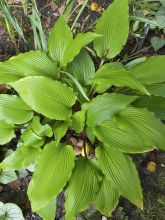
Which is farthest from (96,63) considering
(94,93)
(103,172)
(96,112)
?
(103,172)

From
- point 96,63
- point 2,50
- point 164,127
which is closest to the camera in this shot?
point 164,127

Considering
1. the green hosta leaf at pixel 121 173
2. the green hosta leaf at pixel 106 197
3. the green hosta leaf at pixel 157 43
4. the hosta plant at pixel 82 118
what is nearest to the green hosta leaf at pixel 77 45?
the hosta plant at pixel 82 118

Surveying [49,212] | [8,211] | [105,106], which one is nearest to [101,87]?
[105,106]

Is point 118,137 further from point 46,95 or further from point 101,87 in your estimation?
point 46,95

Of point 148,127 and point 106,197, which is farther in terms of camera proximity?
point 106,197

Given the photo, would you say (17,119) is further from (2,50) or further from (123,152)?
(2,50)

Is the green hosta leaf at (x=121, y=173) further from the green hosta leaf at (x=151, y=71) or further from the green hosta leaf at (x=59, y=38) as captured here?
the green hosta leaf at (x=59, y=38)

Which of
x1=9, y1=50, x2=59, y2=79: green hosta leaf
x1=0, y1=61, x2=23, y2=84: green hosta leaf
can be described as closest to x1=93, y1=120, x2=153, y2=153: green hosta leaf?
x1=9, y1=50, x2=59, y2=79: green hosta leaf
